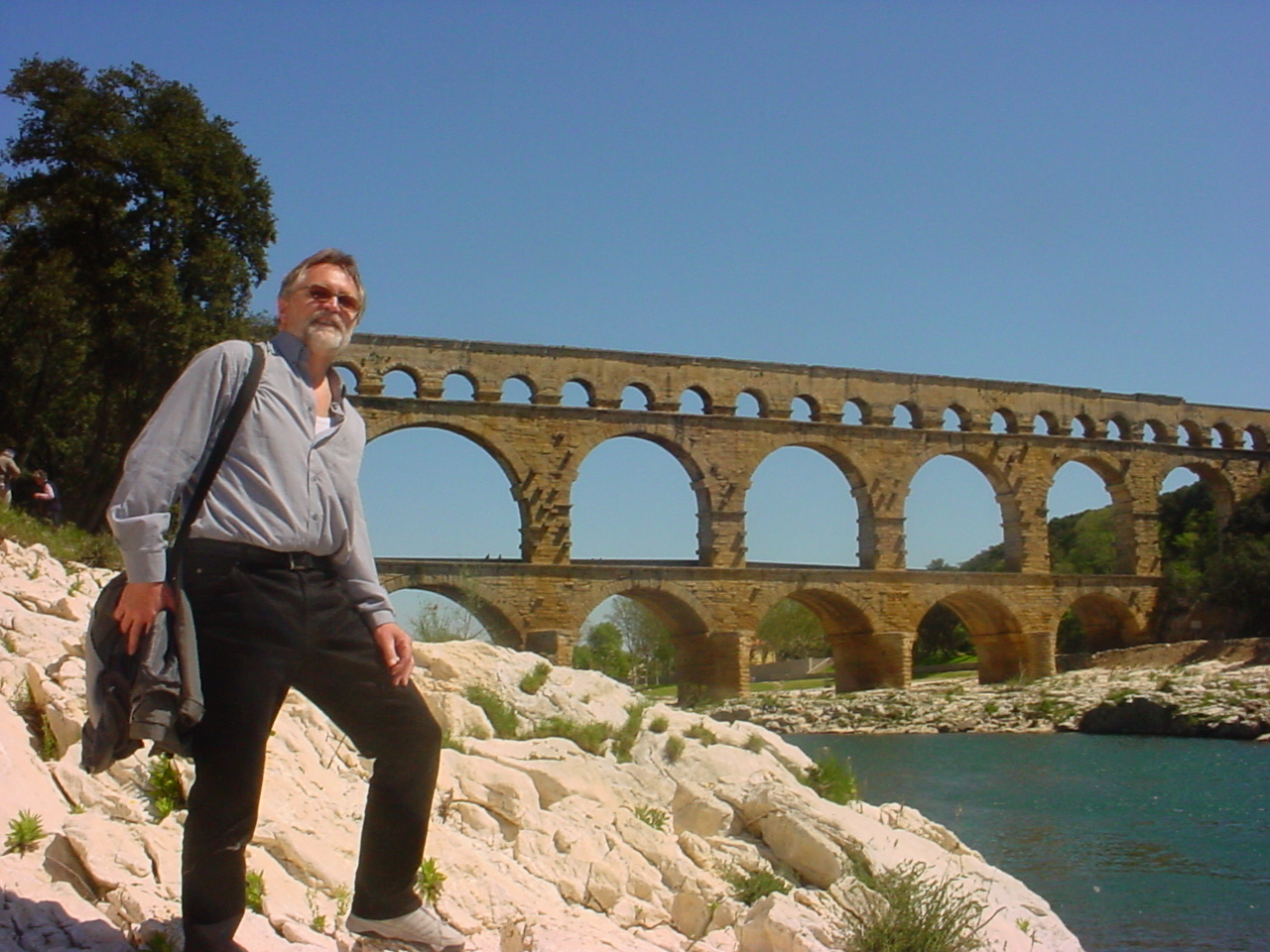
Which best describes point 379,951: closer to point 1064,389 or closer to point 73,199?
point 73,199

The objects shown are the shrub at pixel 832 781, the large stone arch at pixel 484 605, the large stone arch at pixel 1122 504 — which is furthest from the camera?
the large stone arch at pixel 1122 504

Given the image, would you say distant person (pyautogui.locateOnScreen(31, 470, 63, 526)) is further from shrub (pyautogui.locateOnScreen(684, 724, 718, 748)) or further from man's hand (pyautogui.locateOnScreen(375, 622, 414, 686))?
man's hand (pyautogui.locateOnScreen(375, 622, 414, 686))

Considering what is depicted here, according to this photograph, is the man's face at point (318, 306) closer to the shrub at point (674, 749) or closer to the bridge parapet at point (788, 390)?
the shrub at point (674, 749)

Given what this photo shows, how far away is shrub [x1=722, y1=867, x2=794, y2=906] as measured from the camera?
4945 millimetres

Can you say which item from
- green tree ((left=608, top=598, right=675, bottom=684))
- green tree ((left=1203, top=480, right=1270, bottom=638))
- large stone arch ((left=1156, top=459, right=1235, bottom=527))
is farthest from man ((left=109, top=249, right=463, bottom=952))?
green tree ((left=608, top=598, right=675, bottom=684))

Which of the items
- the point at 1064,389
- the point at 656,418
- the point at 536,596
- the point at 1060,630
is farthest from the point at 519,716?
the point at 1060,630

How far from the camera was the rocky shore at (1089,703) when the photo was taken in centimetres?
2266

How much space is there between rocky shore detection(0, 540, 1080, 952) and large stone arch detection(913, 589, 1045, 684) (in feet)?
84.3

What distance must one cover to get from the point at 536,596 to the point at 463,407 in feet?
15.2

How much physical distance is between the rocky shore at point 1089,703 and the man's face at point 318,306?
66.8ft

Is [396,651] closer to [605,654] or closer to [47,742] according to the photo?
[47,742]

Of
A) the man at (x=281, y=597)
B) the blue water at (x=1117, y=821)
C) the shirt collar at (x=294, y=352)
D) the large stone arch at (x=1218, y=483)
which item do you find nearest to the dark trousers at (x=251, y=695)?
the man at (x=281, y=597)

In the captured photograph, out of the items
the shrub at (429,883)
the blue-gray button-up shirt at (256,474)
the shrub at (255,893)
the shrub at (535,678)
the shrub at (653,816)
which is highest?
the blue-gray button-up shirt at (256,474)

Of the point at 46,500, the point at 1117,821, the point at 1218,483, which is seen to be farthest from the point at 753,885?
the point at 1218,483
